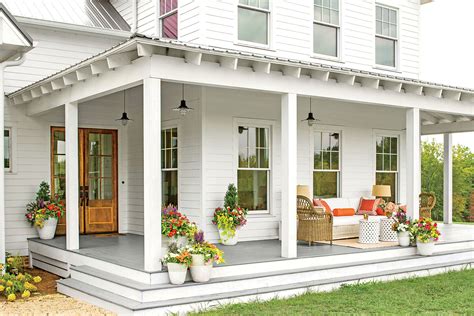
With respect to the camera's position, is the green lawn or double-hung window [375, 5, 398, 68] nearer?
the green lawn

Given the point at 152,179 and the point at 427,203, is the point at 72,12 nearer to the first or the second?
the point at 152,179

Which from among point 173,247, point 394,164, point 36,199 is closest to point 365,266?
point 173,247

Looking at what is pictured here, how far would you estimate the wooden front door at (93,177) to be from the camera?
11.1m

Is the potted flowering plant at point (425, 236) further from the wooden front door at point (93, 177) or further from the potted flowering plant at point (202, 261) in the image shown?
the wooden front door at point (93, 177)

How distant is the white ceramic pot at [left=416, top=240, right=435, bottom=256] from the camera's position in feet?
30.9

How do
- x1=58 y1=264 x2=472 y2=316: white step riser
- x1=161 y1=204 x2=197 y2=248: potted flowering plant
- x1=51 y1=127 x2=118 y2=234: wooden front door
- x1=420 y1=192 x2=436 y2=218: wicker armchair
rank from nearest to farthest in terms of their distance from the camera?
x1=58 y1=264 x2=472 y2=316: white step riser, x1=161 y1=204 x2=197 y2=248: potted flowering plant, x1=51 y1=127 x2=118 y2=234: wooden front door, x1=420 y1=192 x2=436 y2=218: wicker armchair

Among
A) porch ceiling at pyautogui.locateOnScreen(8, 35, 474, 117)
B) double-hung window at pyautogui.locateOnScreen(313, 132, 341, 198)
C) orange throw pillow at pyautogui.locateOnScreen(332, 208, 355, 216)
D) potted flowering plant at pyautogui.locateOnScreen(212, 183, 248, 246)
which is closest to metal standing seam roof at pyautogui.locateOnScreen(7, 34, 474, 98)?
porch ceiling at pyautogui.locateOnScreen(8, 35, 474, 117)

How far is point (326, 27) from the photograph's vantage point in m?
11.7

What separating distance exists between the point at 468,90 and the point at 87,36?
7.73 m

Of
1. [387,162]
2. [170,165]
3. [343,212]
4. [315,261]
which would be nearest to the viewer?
[315,261]

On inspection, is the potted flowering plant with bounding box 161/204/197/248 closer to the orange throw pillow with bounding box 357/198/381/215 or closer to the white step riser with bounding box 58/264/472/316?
the white step riser with bounding box 58/264/472/316

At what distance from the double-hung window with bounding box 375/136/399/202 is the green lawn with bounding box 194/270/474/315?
14.7 ft

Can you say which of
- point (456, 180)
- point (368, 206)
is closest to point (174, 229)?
point (368, 206)

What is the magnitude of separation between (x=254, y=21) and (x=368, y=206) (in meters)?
4.56
